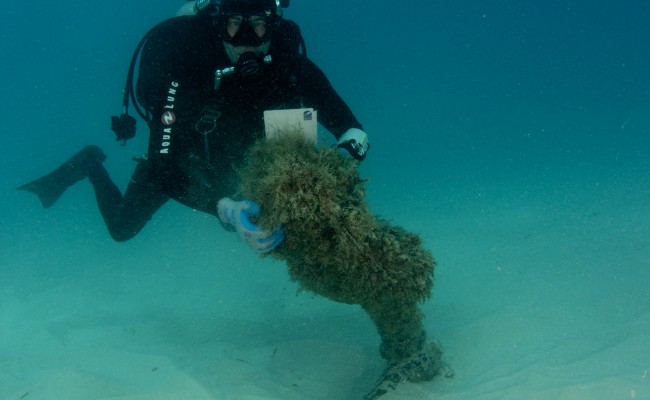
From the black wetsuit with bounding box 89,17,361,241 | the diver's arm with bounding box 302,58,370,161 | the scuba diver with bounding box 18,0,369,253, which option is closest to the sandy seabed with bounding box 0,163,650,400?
the scuba diver with bounding box 18,0,369,253

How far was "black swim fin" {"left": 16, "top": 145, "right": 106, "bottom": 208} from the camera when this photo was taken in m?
6.86

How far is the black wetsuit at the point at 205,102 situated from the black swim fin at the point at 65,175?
2629 mm

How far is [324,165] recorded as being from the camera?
Result: 290 cm

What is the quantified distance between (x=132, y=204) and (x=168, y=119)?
171 centimetres

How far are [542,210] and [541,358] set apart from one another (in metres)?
8.08

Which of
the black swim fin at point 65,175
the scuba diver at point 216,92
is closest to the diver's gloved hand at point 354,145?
the scuba diver at point 216,92

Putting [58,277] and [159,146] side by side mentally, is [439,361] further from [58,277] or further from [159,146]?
[58,277]

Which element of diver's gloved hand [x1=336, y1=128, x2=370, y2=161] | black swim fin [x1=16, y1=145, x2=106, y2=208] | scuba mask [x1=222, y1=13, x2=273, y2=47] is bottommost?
diver's gloved hand [x1=336, y1=128, x2=370, y2=161]

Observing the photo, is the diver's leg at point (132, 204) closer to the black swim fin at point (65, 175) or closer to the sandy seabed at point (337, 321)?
the black swim fin at point (65, 175)

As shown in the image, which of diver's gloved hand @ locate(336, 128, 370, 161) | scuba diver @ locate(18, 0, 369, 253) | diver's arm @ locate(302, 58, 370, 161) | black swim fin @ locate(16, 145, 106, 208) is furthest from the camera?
black swim fin @ locate(16, 145, 106, 208)

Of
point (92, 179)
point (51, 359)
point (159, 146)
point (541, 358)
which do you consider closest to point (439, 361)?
point (541, 358)

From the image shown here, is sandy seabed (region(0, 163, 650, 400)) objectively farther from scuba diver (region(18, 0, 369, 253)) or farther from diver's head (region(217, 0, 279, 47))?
diver's head (region(217, 0, 279, 47))

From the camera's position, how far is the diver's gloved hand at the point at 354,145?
12.0 feet

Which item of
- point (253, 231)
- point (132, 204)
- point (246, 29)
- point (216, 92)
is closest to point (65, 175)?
point (132, 204)
